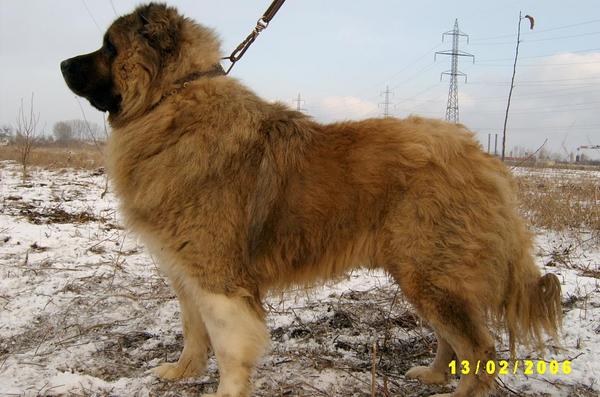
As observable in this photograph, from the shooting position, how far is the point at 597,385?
2.96 metres

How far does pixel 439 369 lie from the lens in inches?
125

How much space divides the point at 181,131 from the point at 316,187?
958 mm

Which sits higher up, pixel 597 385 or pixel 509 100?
pixel 509 100

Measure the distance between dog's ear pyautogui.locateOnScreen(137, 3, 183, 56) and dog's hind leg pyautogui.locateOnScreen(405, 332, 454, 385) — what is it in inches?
111

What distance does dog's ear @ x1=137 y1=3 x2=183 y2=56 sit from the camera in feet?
9.80

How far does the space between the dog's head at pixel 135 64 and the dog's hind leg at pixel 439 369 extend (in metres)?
2.63

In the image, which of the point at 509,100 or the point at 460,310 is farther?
the point at 509,100

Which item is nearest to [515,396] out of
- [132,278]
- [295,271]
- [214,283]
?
[295,271]

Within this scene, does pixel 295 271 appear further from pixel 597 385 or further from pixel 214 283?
pixel 597 385

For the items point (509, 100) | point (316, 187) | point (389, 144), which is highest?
point (509, 100)

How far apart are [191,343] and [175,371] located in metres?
0.21
